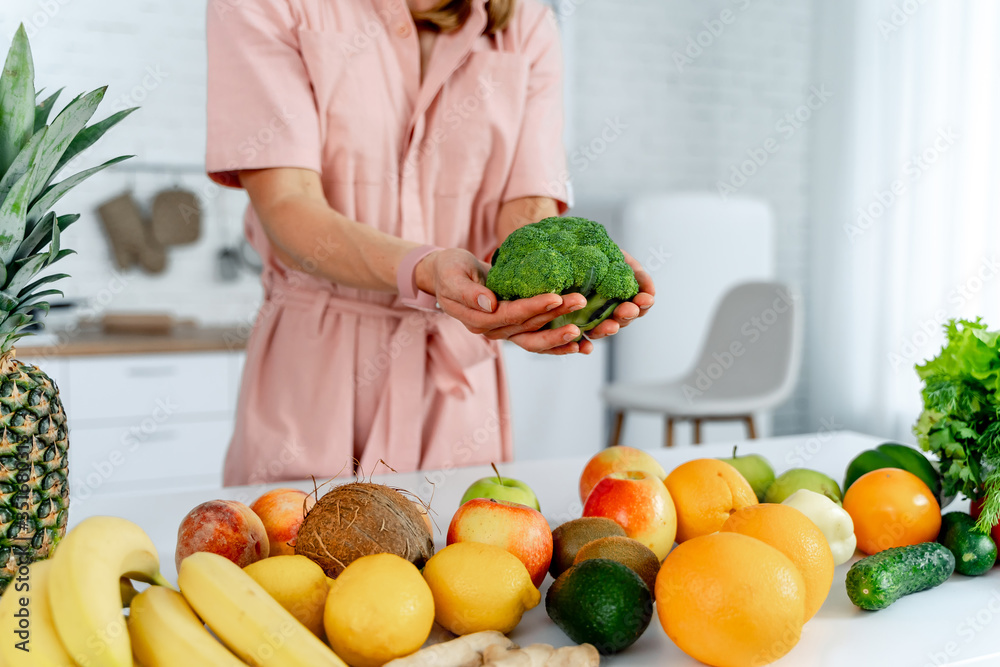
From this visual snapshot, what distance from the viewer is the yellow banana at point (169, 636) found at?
51 centimetres

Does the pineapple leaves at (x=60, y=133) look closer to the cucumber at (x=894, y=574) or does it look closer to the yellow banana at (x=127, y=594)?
the yellow banana at (x=127, y=594)

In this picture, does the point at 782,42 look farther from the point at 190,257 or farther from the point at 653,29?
the point at 190,257

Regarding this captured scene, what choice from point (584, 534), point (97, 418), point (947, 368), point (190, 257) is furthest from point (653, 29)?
point (584, 534)

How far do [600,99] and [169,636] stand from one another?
3690mm

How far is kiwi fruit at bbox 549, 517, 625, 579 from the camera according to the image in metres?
0.74

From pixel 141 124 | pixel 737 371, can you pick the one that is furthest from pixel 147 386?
pixel 737 371

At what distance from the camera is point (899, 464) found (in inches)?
37.8

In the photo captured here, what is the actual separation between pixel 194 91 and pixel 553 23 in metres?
2.35

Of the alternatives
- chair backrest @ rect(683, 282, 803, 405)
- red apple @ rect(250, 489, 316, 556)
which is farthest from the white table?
chair backrest @ rect(683, 282, 803, 405)

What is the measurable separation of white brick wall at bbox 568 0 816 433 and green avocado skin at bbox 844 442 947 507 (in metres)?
2.97

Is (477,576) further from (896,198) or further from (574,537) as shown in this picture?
(896,198)

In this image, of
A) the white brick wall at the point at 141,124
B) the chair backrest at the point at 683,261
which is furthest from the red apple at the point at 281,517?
the chair backrest at the point at 683,261

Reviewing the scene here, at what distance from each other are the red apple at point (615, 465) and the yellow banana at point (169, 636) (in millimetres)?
528

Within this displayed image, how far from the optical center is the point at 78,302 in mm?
3031
